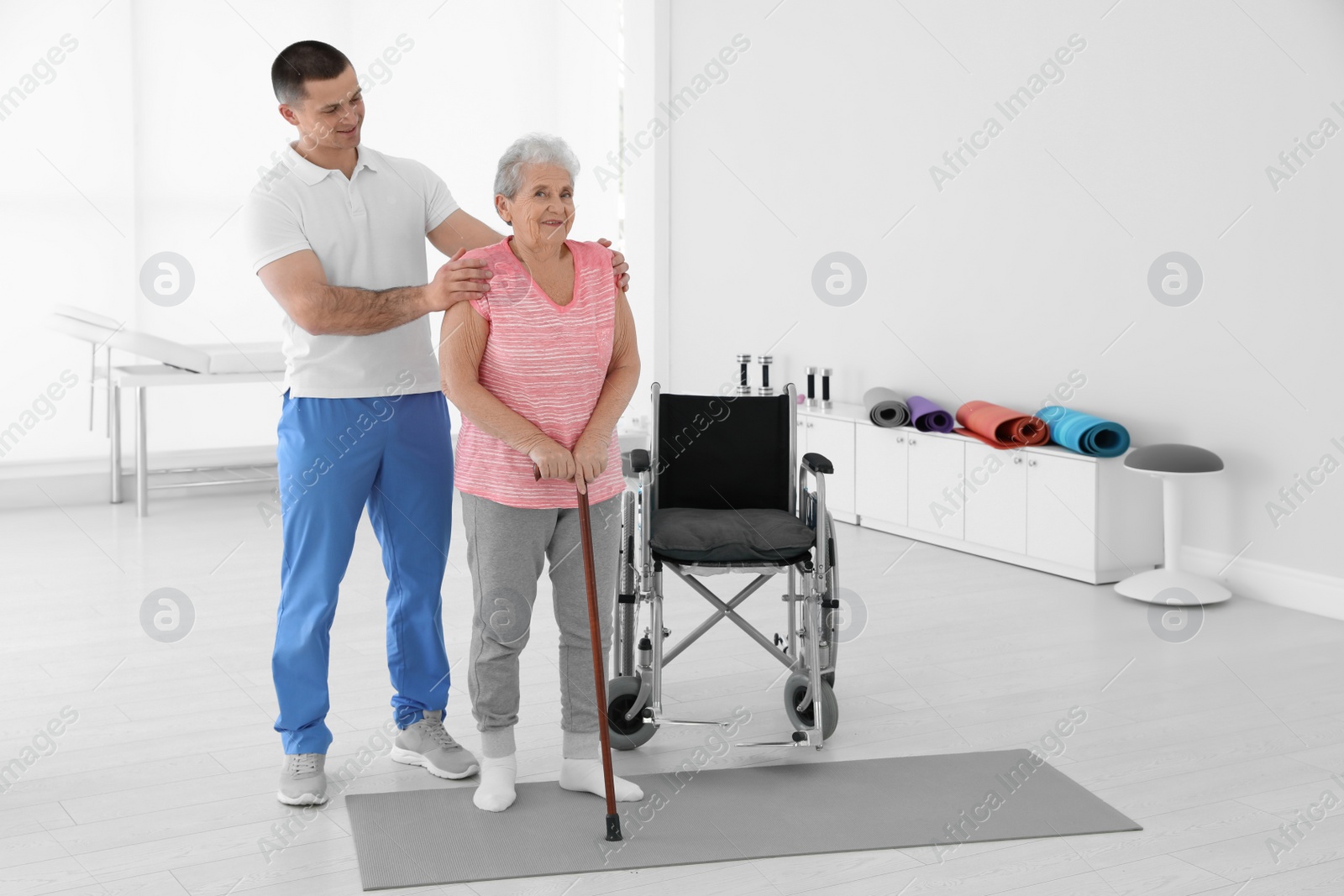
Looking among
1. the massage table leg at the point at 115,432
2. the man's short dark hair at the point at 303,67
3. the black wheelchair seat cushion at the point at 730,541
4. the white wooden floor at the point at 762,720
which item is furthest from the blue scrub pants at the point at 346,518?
the massage table leg at the point at 115,432

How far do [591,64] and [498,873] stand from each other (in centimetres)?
575

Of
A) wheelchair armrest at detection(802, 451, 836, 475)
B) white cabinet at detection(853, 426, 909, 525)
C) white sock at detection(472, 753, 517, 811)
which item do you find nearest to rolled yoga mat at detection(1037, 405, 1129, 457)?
white cabinet at detection(853, 426, 909, 525)

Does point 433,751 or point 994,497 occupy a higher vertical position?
point 994,497

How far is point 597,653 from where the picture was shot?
2533mm

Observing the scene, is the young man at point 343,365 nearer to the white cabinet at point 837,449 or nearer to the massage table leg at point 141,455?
the white cabinet at point 837,449

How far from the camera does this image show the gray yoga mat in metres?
2.50

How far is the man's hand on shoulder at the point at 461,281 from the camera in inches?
99.5

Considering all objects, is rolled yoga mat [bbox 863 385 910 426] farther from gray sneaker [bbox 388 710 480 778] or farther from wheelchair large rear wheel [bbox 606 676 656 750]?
gray sneaker [bbox 388 710 480 778]

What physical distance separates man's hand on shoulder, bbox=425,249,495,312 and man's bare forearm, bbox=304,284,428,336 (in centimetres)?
7

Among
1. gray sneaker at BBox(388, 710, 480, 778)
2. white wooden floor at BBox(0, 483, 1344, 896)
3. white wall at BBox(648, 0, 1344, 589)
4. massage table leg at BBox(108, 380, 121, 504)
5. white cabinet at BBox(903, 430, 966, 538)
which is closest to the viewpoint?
white wooden floor at BBox(0, 483, 1344, 896)

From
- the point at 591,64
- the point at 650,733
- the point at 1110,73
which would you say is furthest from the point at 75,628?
the point at 591,64

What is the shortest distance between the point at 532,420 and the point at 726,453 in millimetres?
867

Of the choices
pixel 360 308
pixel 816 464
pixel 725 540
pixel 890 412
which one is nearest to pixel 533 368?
pixel 360 308

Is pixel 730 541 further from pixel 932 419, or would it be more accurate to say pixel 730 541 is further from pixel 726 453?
pixel 932 419
